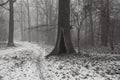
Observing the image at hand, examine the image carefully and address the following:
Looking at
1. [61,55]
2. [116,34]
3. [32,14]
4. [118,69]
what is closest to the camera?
[118,69]

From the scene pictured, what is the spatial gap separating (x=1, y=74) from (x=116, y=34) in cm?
1825

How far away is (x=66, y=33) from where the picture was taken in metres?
11.4

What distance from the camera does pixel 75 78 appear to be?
243 inches

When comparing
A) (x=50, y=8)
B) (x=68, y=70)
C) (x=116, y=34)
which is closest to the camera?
(x=68, y=70)

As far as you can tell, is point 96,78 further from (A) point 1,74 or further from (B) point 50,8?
(B) point 50,8

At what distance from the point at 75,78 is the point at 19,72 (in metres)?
3.26

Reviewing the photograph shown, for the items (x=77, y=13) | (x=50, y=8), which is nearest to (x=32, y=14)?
(x=50, y=8)

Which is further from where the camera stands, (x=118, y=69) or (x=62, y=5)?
(x=62, y=5)

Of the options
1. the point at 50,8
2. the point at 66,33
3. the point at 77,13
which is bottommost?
the point at 66,33

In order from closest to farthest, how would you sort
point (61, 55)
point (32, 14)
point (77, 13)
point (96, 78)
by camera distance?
point (96, 78), point (61, 55), point (77, 13), point (32, 14)

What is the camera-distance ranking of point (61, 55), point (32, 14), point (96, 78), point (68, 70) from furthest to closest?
point (32, 14), point (61, 55), point (68, 70), point (96, 78)

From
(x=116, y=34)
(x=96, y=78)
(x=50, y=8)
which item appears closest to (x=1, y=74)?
(x=96, y=78)

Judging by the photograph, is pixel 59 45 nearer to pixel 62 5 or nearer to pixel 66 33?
pixel 66 33

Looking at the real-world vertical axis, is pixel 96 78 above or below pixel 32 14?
below
